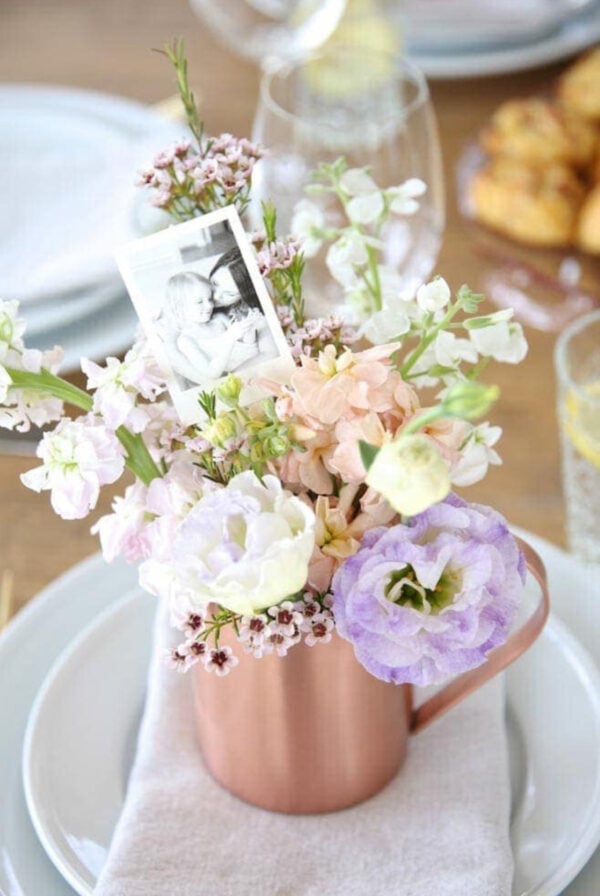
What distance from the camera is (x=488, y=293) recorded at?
0.98m

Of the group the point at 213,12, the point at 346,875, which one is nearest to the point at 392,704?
the point at 346,875

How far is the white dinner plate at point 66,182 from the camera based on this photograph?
0.95 metres

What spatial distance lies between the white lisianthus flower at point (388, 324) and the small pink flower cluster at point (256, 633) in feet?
0.37

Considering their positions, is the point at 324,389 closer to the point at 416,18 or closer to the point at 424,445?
the point at 424,445

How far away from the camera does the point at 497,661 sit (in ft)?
1.82

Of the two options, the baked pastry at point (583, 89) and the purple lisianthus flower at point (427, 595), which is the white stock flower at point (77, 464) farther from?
the baked pastry at point (583, 89)

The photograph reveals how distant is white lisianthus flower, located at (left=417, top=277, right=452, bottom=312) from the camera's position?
494 millimetres

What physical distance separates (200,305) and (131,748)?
9.8 inches

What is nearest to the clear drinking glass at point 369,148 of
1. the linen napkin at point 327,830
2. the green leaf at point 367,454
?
the linen napkin at point 327,830

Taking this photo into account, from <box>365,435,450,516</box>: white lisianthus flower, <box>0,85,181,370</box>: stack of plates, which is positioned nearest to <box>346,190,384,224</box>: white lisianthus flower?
<box>365,435,450,516</box>: white lisianthus flower

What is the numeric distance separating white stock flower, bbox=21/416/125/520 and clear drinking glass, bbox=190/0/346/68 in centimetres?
78

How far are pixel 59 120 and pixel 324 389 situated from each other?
0.77m

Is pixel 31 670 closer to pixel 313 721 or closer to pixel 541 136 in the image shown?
pixel 313 721

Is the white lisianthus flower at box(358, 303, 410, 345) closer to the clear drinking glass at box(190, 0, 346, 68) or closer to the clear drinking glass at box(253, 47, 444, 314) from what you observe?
the clear drinking glass at box(253, 47, 444, 314)
